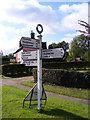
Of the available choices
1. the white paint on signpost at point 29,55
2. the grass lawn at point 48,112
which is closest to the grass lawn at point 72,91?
the grass lawn at point 48,112

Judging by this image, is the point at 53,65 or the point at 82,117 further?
the point at 53,65

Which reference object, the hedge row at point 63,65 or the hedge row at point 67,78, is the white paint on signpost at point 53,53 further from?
the hedge row at point 63,65

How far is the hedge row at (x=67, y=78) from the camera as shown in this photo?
982 centimetres

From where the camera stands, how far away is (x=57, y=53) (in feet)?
16.2

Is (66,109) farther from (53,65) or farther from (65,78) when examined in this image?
(53,65)

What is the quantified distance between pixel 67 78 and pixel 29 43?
569 centimetres

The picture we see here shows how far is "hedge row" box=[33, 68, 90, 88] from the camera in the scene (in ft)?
32.2

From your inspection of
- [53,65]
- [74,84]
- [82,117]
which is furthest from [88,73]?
[53,65]

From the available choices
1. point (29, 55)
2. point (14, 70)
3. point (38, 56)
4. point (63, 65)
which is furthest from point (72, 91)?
point (63, 65)

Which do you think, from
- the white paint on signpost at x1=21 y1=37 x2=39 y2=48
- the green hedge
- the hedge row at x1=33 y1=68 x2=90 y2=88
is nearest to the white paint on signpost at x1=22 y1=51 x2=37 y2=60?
the white paint on signpost at x1=21 y1=37 x2=39 y2=48

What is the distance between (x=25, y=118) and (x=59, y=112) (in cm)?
112

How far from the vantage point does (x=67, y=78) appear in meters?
10.7

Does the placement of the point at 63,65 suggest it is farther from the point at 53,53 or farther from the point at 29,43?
the point at 53,53

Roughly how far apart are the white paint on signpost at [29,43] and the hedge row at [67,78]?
4.96m
